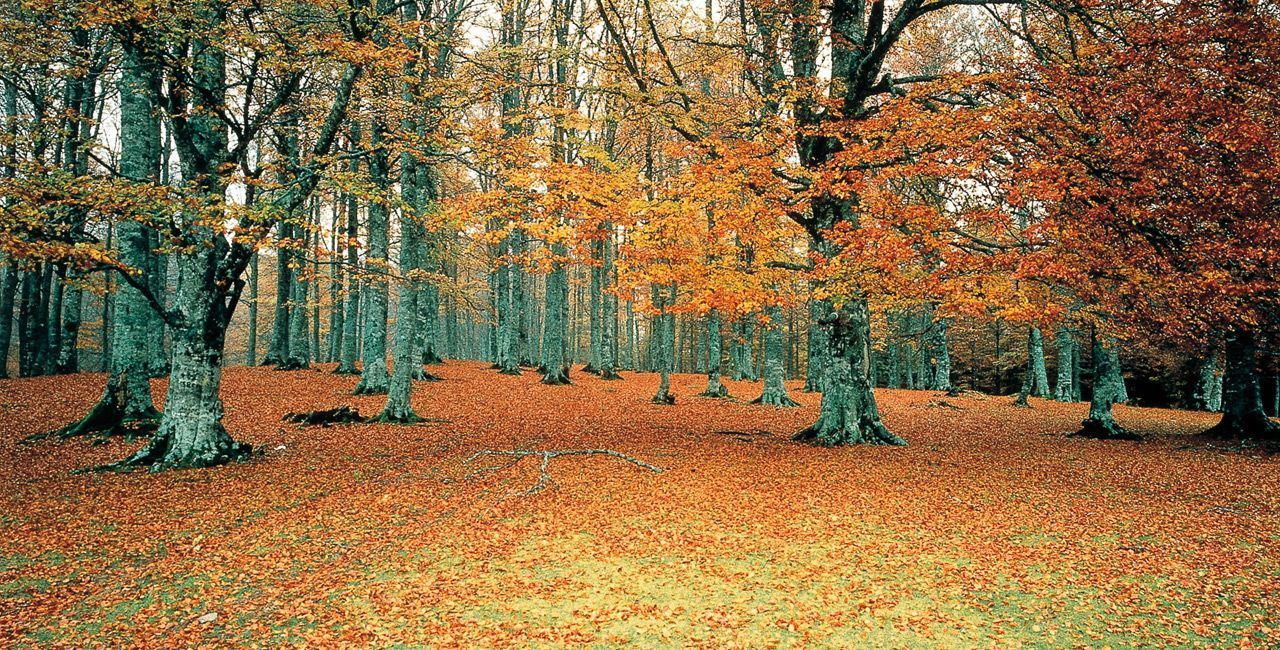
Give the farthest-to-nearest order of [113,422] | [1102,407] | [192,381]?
[1102,407] → [113,422] → [192,381]

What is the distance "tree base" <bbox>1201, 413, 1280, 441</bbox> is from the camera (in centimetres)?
1323

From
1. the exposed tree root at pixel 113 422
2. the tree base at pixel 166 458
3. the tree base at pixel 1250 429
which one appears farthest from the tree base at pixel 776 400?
the exposed tree root at pixel 113 422

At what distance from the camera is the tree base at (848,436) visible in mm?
11930

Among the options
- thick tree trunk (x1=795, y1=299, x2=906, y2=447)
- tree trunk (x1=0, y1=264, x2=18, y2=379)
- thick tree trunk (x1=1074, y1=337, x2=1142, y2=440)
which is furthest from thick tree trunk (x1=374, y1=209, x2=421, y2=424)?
thick tree trunk (x1=1074, y1=337, x2=1142, y2=440)

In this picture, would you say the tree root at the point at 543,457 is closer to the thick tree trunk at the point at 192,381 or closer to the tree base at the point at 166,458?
the tree base at the point at 166,458

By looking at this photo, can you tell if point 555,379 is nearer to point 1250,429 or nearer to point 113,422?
point 113,422

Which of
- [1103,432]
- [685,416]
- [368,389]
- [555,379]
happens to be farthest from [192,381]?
[1103,432]

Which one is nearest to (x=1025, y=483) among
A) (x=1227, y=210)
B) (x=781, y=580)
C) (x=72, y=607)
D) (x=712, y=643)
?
(x=1227, y=210)

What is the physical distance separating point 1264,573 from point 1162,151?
558 cm

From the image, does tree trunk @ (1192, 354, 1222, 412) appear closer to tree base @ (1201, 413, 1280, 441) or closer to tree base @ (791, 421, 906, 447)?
tree base @ (1201, 413, 1280, 441)

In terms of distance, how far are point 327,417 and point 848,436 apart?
11.2m

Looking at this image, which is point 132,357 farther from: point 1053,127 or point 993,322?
point 993,322

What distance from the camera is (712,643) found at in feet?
14.2

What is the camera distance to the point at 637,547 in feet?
20.2
